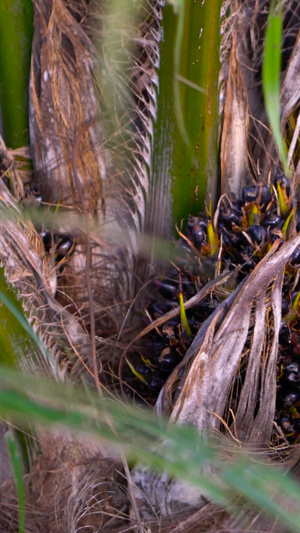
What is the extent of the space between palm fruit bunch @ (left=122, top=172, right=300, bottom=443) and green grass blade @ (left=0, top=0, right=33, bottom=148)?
474 millimetres

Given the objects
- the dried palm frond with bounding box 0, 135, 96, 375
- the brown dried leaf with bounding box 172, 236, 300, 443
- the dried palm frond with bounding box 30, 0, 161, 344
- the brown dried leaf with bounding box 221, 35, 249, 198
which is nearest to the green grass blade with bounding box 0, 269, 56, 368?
the dried palm frond with bounding box 0, 135, 96, 375

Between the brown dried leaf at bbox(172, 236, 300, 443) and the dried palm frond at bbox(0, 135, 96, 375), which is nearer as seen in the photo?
the brown dried leaf at bbox(172, 236, 300, 443)

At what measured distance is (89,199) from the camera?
117cm

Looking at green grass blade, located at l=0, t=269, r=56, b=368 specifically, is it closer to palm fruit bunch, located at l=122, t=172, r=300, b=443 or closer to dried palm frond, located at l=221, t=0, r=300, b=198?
palm fruit bunch, located at l=122, t=172, r=300, b=443

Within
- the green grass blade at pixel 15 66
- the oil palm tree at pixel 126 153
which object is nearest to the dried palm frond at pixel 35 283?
the oil palm tree at pixel 126 153

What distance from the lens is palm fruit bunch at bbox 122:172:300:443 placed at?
37.9 inches

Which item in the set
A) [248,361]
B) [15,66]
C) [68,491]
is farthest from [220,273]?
[15,66]

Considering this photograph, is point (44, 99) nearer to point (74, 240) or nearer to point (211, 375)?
point (74, 240)

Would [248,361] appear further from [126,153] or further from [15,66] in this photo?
[15,66]

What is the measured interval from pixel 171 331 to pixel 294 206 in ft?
1.21

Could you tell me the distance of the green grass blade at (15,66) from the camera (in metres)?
1.10

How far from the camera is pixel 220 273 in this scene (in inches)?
39.6

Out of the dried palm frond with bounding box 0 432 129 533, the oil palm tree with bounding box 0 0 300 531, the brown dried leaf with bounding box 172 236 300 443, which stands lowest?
the dried palm frond with bounding box 0 432 129 533

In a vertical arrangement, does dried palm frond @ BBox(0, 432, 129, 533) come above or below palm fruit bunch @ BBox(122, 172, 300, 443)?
below
